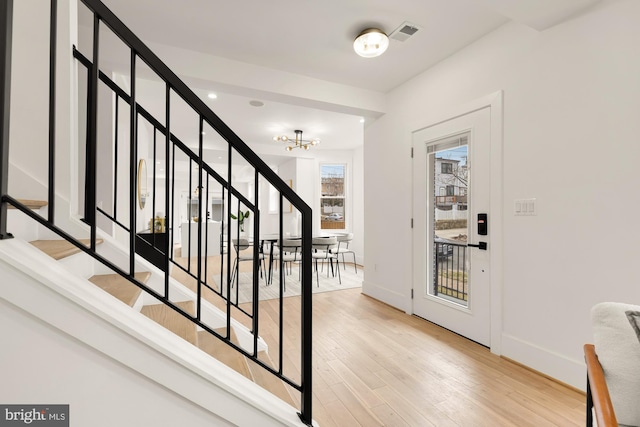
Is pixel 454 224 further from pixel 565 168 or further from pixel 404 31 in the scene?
pixel 404 31

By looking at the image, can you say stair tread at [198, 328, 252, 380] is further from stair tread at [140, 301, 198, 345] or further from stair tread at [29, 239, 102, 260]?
stair tread at [29, 239, 102, 260]

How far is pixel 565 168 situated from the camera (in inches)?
79.7

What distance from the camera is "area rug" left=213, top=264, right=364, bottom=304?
4094 millimetres

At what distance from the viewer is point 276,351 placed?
2453 millimetres

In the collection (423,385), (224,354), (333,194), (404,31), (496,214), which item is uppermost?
(404,31)

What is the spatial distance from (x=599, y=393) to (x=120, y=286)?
1.97 metres

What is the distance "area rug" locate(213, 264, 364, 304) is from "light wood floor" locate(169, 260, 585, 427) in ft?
3.83

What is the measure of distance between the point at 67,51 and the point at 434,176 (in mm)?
2943

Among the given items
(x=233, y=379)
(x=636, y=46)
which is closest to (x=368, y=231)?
(x=636, y=46)

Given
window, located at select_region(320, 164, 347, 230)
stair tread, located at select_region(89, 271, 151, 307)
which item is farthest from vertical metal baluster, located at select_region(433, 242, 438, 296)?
window, located at select_region(320, 164, 347, 230)

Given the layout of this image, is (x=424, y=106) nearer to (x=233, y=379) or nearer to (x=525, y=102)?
(x=525, y=102)

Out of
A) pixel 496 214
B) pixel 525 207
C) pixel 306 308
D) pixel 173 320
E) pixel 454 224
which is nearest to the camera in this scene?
pixel 306 308

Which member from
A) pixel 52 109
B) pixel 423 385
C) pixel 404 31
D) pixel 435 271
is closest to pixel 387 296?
pixel 435 271

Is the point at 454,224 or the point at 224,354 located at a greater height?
the point at 454,224
